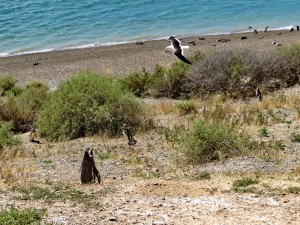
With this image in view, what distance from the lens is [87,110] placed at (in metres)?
16.1

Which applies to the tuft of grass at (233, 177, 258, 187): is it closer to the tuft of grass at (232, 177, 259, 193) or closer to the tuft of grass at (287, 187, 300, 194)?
the tuft of grass at (232, 177, 259, 193)

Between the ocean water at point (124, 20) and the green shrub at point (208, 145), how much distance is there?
27.1 m

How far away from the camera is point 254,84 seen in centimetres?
2083

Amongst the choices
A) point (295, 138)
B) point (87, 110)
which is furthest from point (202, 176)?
point (87, 110)

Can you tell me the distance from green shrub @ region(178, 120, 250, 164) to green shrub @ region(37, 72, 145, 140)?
3845 mm

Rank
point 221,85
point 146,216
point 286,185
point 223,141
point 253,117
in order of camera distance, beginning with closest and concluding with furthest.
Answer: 1. point 146,216
2. point 286,185
3. point 223,141
4. point 253,117
5. point 221,85

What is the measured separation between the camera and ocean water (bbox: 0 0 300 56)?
Answer: 4047 centimetres

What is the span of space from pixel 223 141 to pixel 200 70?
8901mm

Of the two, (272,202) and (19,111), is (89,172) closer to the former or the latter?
(272,202)

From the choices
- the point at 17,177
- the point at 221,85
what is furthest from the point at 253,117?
the point at 17,177

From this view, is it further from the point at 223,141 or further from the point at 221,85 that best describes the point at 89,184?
the point at 221,85

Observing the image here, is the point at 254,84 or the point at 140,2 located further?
the point at 140,2

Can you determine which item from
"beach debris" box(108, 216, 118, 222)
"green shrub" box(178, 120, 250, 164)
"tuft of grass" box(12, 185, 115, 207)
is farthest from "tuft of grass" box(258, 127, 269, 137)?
"beach debris" box(108, 216, 118, 222)

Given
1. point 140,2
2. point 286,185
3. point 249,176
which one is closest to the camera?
point 286,185
